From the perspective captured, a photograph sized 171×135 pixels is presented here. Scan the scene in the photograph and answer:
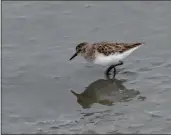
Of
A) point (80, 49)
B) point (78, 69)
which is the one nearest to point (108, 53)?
point (80, 49)

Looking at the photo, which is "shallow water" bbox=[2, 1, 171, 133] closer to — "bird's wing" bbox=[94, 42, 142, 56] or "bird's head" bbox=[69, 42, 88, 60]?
"bird's head" bbox=[69, 42, 88, 60]

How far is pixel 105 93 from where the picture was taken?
10.6 meters

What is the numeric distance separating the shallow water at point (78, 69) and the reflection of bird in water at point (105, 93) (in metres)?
0.02

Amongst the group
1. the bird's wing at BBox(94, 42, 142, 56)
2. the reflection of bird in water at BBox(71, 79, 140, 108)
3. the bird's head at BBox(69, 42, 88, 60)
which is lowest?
the reflection of bird in water at BBox(71, 79, 140, 108)

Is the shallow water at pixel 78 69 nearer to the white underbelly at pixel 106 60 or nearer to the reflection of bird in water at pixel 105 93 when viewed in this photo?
the reflection of bird in water at pixel 105 93

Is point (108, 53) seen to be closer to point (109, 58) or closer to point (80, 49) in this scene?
point (109, 58)

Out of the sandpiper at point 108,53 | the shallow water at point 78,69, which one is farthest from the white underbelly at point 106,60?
the shallow water at point 78,69

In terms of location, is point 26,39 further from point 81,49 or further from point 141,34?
point 141,34

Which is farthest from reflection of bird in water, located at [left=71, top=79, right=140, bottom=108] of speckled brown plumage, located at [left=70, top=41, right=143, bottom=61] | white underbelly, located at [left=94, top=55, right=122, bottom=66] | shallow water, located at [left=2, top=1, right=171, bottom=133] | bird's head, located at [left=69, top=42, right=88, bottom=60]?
bird's head, located at [left=69, top=42, right=88, bottom=60]

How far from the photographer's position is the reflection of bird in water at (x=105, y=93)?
10.3m

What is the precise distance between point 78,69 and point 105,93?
114 cm

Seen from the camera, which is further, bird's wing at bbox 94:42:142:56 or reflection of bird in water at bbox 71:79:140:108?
bird's wing at bbox 94:42:142:56

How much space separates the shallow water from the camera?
9555 millimetres

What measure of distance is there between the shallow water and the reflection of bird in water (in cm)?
2
